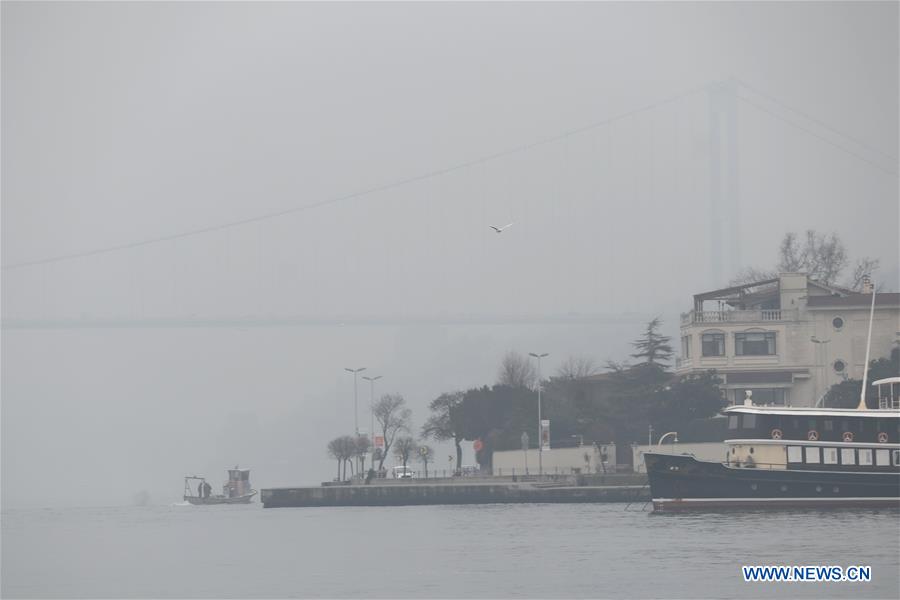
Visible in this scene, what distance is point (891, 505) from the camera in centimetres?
6328

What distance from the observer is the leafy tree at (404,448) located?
382 feet

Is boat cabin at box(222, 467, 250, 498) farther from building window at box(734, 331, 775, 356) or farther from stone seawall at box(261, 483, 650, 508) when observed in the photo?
building window at box(734, 331, 775, 356)

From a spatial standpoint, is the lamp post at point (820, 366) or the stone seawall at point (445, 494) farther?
the lamp post at point (820, 366)

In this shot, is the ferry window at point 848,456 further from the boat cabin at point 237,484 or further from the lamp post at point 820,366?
the boat cabin at point 237,484

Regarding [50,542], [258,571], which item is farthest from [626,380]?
[258,571]

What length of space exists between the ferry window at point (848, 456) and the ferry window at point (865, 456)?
274 millimetres

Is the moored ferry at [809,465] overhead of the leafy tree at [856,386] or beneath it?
beneath

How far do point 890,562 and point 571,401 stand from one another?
201 feet

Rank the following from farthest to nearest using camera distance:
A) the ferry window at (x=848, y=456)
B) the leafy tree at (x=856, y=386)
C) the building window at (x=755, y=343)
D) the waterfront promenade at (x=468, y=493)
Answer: the building window at (x=755, y=343), the leafy tree at (x=856, y=386), the waterfront promenade at (x=468, y=493), the ferry window at (x=848, y=456)

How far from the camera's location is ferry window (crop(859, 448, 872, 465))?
63.4 m

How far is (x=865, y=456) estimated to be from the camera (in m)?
63.5

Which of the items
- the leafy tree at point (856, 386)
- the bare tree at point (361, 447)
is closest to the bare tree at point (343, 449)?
the bare tree at point (361, 447)

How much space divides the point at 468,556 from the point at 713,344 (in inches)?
1954

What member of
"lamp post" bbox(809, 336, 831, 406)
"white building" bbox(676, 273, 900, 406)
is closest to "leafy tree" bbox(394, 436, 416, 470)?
"white building" bbox(676, 273, 900, 406)
